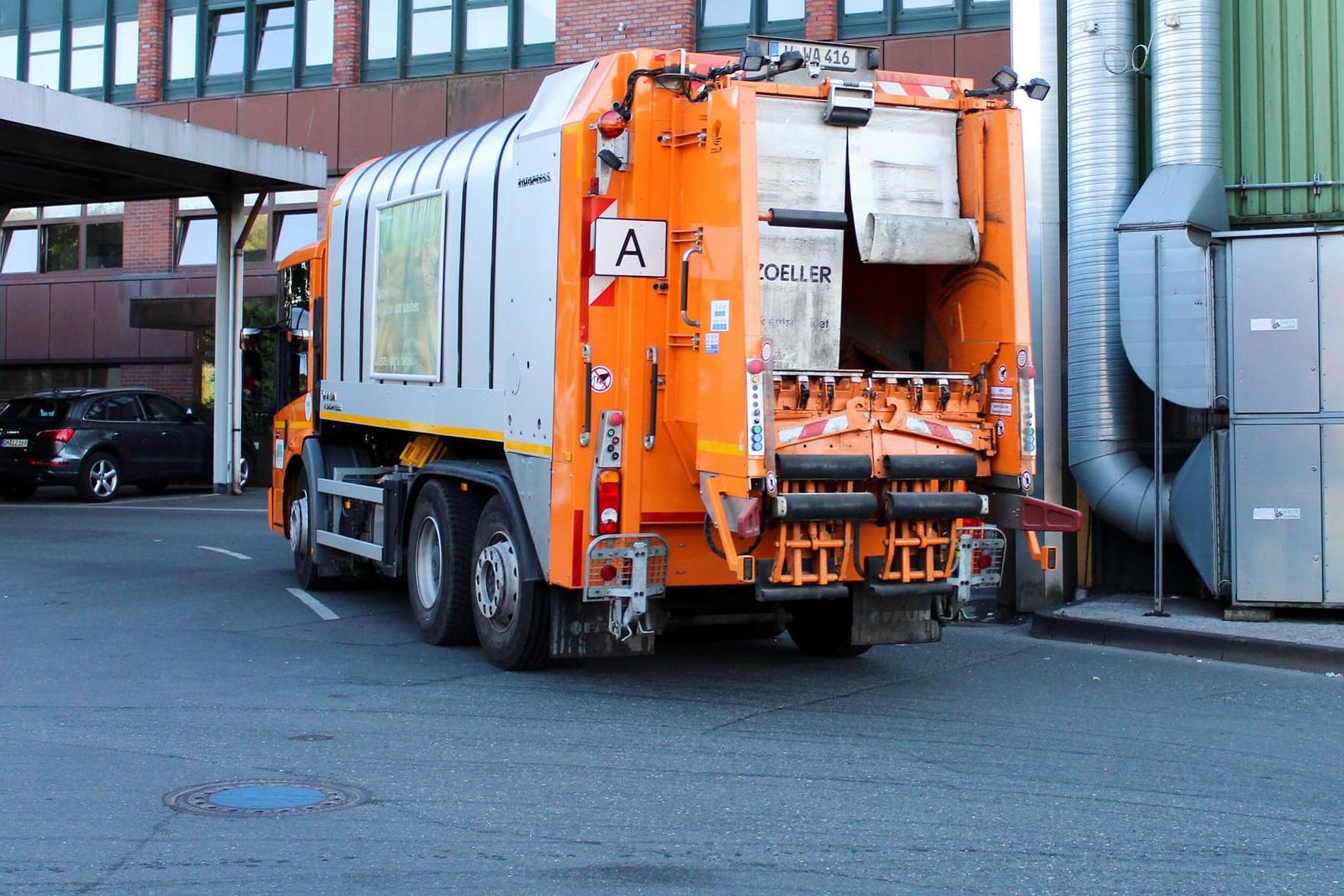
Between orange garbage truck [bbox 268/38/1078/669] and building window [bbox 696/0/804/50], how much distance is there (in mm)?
14436

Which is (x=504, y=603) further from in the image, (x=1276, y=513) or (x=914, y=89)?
(x=1276, y=513)

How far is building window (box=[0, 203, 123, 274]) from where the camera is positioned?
1147 inches

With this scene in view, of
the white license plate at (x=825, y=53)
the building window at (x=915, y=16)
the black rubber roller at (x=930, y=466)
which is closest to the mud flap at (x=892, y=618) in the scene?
the black rubber roller at (x=930, y=466)

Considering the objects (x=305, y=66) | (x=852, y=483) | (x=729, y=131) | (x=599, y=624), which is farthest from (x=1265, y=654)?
(x=305, y=66)

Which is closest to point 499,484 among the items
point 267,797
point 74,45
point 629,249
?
point 629,249

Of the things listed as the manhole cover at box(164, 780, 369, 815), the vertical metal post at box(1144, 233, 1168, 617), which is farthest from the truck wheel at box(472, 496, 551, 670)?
the vertical metal post at box(1144, 233, 1168, 617)

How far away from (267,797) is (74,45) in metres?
26.5

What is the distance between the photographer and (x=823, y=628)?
31.3 ft

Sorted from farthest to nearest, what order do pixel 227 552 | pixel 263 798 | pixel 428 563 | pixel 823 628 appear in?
pixel 227 552, pixel 428 563, pixel 823 628, pixel 263 798

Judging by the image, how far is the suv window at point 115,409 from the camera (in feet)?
72.0

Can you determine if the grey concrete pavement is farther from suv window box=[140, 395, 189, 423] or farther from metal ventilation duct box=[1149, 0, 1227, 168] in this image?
suv window box=[140, 395, 189, 423]

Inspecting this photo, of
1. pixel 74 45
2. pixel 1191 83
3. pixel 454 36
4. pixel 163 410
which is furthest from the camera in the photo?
pixel 74 45

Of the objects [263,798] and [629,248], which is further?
[629,248]

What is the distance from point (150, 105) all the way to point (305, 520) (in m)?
17.9
